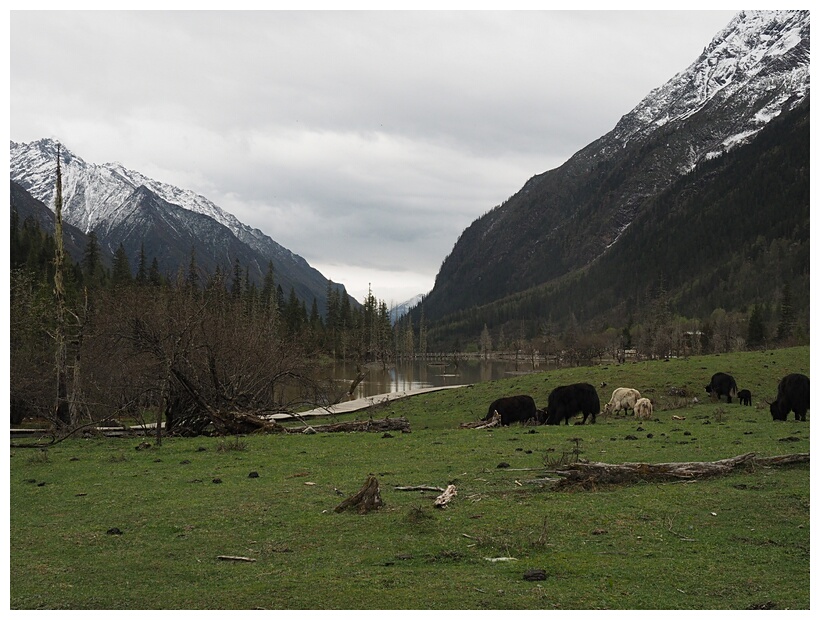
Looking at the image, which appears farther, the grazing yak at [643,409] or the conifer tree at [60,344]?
the grazing yak at [643,409]

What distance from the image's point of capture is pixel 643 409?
3073cm

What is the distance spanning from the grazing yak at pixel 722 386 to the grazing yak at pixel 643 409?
8.55 metres

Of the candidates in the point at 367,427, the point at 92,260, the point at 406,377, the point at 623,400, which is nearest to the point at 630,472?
the point at 367,427

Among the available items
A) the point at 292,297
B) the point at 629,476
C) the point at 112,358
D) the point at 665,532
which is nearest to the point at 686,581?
the point at 665,532

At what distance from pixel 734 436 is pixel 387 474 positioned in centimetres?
1167

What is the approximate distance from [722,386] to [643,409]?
9.11 metres

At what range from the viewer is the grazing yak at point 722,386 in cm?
3694

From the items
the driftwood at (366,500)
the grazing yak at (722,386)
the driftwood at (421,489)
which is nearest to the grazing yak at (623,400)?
the grazing yak at (722,386)

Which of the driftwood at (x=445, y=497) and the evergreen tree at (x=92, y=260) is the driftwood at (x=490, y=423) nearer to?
the driftwood at (x=445, y=497)

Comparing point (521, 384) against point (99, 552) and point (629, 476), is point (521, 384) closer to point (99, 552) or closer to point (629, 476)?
point (629, 476)

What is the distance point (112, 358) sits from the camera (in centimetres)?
3900

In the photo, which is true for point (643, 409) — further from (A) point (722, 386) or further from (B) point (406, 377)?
(B) point (406, 377)

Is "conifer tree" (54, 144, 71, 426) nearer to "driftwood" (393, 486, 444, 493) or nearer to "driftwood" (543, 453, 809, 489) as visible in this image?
"driftwood" (393, 486, 444, 493)

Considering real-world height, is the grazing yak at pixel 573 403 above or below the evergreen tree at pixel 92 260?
below
